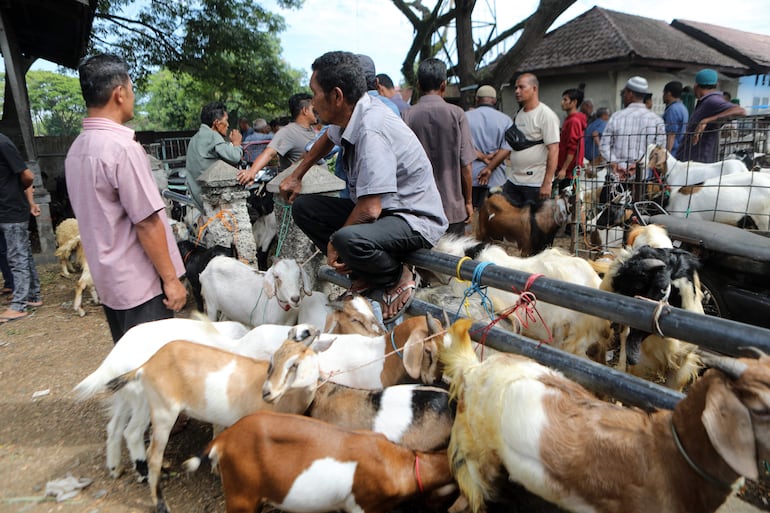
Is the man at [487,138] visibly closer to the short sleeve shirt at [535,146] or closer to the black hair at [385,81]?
the short sleeve shirt at [535,146]

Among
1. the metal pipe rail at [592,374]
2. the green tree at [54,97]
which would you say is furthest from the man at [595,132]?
the green tree at [54,97]

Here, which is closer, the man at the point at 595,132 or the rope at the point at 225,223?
the rope at the point at 225,223

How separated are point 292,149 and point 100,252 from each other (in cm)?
346

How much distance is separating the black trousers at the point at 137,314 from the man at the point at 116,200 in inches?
0.5

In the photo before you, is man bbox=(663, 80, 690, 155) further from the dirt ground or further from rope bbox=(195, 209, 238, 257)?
the dirt ground

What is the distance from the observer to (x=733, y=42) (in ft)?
77.6

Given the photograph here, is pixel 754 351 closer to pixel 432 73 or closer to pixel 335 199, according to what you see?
pixel 335 199

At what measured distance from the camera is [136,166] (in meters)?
2.94

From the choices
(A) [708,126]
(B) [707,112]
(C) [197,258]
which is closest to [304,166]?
(C) [197,258]

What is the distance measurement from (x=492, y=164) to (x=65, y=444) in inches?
206

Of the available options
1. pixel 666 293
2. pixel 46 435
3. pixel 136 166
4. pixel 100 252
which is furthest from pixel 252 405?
pixel 666 293

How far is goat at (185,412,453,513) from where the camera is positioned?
2.20 m

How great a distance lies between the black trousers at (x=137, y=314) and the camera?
10.6 ft

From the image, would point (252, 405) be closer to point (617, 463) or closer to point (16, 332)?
point (617, 463)
